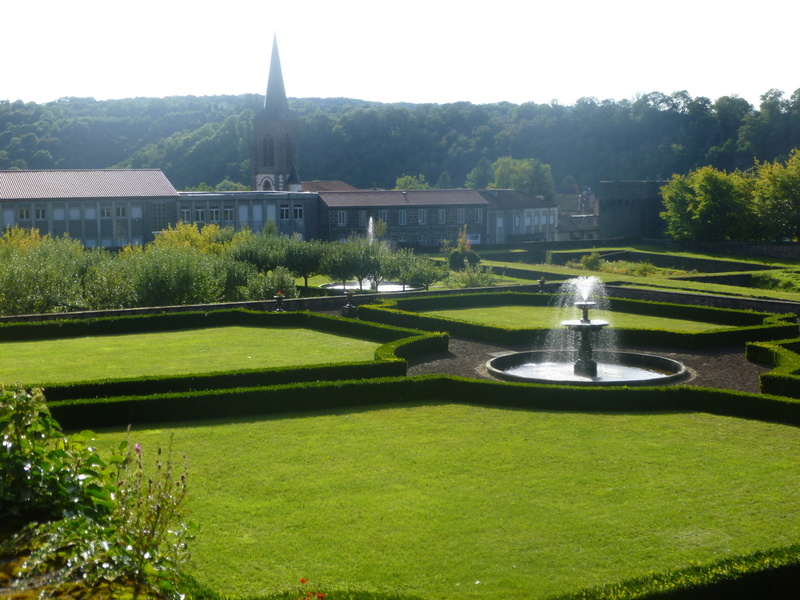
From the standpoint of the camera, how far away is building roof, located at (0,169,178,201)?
180 feet

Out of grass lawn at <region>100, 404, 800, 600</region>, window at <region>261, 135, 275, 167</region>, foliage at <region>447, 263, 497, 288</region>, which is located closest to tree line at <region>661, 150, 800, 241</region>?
foliage at <region>447, 263, 497, 288</region>

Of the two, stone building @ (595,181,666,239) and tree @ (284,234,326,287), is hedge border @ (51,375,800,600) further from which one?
stone building @ (595,181,666,239)

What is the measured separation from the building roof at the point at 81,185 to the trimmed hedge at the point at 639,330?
104 ft

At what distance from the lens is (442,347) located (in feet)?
76.2

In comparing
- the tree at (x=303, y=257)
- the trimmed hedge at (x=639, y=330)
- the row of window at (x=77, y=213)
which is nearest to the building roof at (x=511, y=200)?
the row of window at (x=77, y=213)

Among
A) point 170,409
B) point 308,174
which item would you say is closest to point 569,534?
point 170,409

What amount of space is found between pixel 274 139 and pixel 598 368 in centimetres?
6184

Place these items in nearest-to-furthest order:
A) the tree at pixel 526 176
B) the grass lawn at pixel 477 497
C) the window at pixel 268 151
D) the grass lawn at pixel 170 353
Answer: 1. the grass lawn at pixel 477 497
2. the grass lawn at pixel 170 353
3. the window at pixel 268 151
4. the tree at pixel 526 176

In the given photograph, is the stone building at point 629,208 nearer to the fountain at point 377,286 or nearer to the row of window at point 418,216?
the row of window at point 418,216

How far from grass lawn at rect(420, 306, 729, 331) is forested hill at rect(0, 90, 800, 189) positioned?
2784 inches

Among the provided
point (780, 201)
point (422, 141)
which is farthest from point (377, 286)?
point (422, 141)

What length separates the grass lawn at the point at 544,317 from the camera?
2816 cm

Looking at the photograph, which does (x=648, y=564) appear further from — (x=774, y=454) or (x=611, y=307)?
(x=611, y=307)

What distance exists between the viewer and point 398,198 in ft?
213
